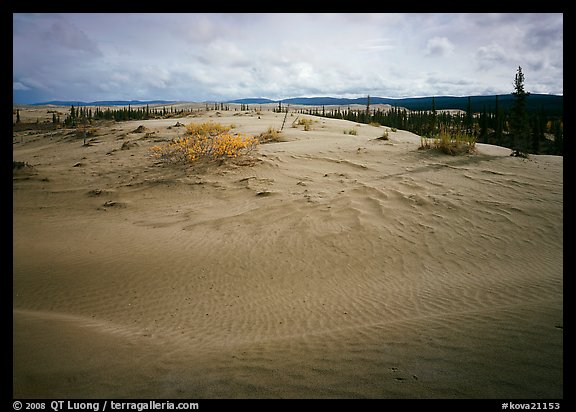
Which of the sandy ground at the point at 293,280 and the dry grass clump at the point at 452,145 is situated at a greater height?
the dry grass clump at the point at 452,145

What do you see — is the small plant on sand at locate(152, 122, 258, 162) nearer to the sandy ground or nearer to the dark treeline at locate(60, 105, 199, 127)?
the sandy ground

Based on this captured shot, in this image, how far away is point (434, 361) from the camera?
2803 mm

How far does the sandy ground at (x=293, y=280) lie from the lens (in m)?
2.69

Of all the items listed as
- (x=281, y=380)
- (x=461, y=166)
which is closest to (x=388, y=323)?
(x=281, y=380)

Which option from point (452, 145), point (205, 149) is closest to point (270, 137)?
point (205, 149)

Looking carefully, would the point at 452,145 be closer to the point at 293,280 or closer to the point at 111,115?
the point at 293,280

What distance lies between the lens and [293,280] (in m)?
5.11

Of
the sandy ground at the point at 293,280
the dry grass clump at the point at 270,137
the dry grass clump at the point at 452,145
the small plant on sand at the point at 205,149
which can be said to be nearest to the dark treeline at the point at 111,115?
the dry grass clump at the point at 270,137

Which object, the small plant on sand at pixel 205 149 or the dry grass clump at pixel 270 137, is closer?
the small plant on sand at pixel 205 149

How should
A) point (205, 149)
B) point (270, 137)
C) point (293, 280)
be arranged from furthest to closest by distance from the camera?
point (270, 137), point (205, 149), point (293, 280)

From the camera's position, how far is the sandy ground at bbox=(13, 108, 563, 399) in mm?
2693

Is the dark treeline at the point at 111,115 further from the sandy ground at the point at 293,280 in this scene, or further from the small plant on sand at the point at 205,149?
the sandy ground at the point at 293,280
